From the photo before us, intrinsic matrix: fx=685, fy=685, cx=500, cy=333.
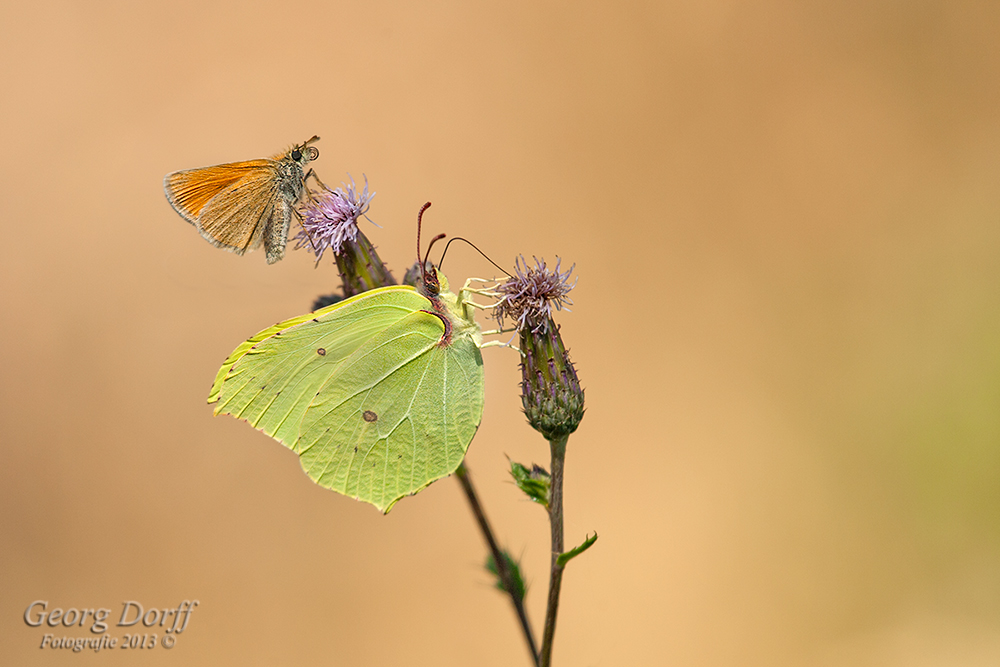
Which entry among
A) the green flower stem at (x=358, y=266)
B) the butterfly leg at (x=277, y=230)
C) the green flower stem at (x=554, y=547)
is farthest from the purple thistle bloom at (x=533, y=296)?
the butterfly leg at (x=277, y=230)

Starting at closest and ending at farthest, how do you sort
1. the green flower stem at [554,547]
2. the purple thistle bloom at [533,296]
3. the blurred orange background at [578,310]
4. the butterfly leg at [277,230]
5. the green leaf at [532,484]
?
the green flower stem at [554,547]
the green leaf at [532,484]
the purple thistle bloom at [533,296]
the butterfly leg at [277,230]
the blurred orange background at [578,310]

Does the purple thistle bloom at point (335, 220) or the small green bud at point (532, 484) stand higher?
the purple thistle bloom at point (335, 220)

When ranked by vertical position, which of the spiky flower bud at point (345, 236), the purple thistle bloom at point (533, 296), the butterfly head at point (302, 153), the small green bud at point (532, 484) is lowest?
the small green bud at point (532, 484)

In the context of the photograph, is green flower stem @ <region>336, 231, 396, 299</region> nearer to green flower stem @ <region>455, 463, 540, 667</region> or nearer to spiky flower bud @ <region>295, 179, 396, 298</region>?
spiky flower bud @ <region>295, 179, 396, 298</region>

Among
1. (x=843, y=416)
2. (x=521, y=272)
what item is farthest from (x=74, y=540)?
(x=843, y=416)

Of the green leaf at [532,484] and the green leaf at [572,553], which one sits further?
the green leaf at [532,484]

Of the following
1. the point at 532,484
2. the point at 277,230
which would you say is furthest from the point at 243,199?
the point at 532,484

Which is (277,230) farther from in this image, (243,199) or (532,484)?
(532,484)

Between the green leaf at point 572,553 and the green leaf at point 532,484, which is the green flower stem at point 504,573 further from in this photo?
the green leaf at point 572,553
